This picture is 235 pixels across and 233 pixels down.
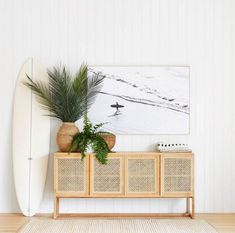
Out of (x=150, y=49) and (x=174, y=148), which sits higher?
(x=150, y=49)

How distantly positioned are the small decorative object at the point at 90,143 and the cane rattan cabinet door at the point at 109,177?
9 centimetres

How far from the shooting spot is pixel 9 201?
465 cm

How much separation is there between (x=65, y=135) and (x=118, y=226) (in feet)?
3.53

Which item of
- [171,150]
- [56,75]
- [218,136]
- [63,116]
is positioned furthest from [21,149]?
[218,136]

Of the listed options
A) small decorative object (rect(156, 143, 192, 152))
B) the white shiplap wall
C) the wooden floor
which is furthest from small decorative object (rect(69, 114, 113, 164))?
the wooden floor

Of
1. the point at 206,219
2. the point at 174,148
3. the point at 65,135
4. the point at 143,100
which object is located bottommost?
the point at 206,219

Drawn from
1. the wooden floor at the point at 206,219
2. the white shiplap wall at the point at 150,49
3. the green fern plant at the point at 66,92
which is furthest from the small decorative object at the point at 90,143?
the wooden floor at the point at 206,219

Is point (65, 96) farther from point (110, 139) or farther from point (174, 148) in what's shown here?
point (174, 148)

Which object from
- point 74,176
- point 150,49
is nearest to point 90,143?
point 74,176

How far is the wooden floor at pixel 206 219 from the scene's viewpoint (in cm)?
396

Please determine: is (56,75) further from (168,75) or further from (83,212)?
(83,212)

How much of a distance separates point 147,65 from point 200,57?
0.60m

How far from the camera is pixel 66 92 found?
174 inches

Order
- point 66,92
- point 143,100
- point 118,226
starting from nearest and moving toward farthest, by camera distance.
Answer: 1. point 118,226
2. point 66,92
3. point 143,100
